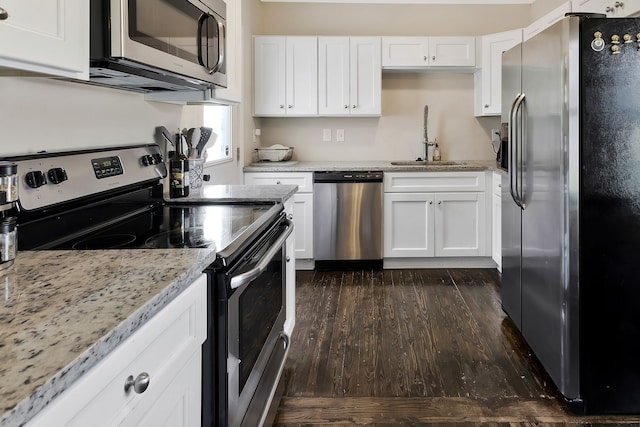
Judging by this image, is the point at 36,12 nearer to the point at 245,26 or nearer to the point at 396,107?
the point at 245,26

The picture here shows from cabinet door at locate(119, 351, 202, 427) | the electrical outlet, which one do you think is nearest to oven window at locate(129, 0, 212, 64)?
cabinet door at locate(119, 351, 202, 427)

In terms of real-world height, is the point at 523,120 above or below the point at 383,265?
above

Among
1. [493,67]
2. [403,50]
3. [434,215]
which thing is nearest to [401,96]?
[403,50]

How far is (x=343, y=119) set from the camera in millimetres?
4879

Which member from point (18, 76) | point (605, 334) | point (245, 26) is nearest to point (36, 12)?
point (18, 76)

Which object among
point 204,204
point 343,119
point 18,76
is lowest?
point 204,204

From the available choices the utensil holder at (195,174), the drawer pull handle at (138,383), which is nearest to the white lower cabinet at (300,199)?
the utensil holder at (195,174)

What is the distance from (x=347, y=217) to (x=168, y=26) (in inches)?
110

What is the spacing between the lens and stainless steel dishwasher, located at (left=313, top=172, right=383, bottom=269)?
425 centimetres

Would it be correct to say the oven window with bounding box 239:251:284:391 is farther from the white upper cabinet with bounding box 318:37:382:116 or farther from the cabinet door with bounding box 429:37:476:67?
the cabinet door with bounding box 429:37:476:67

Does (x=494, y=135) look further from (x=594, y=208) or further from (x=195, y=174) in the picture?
(x=195, y=174)

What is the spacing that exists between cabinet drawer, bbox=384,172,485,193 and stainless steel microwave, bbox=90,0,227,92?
233 centimetres

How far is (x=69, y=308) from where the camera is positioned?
777mm

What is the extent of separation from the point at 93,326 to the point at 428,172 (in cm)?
379
